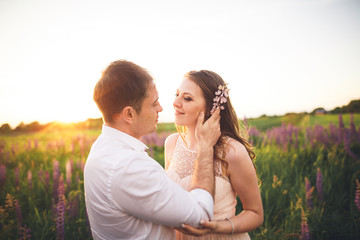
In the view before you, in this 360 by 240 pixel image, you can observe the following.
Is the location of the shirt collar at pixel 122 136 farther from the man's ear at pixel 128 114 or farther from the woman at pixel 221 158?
the woman at pixel 221 158

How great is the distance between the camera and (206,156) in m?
2.18

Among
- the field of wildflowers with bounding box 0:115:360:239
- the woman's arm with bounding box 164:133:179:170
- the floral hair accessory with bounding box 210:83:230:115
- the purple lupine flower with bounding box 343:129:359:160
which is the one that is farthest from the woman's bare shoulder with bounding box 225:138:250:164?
the purple lupine flower with bounding box 343:129:359:160

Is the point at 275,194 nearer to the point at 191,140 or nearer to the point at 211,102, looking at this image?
the point at 191,140

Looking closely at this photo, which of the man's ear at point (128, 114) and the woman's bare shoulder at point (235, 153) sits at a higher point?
the man's ear at point (128, 114)

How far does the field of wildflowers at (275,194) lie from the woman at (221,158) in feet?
3.75

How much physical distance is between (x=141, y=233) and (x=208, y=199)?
657 millimetres

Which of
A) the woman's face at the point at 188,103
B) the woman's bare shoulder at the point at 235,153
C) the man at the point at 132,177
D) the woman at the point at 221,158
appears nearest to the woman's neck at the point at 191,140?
the woman at the point at 221,158

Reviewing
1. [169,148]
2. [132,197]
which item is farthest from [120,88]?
[169,148]

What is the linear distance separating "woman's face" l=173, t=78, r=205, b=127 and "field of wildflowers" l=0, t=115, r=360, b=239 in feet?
4.80

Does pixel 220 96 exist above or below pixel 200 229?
above

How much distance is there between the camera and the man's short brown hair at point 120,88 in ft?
6.21

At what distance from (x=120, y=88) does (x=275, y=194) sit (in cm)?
391

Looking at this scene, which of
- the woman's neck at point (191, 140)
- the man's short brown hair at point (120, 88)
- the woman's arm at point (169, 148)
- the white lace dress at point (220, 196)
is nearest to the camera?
the man's short brown hair at point (120, 88)

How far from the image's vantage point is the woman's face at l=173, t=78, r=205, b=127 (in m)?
2.83
